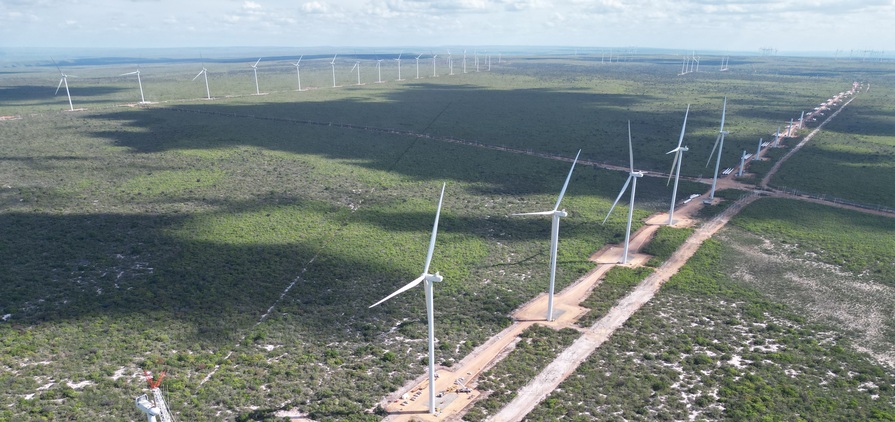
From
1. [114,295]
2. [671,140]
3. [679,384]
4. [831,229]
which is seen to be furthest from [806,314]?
[671,140]

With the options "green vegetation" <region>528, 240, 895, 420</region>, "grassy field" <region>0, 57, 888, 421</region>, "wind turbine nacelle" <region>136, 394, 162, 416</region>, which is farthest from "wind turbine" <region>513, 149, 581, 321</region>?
"wind turbine nacelle" <region>136, 394, 162, 416</region>

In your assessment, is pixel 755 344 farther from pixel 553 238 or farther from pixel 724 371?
pixel 553 238

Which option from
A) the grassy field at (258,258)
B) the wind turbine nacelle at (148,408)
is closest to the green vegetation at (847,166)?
the grassy field at (258,258)

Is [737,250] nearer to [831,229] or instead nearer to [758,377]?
[831,229]

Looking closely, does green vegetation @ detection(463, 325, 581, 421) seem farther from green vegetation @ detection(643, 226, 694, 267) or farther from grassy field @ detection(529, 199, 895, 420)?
green vegetation @ detection(643, 226, 694, 267)

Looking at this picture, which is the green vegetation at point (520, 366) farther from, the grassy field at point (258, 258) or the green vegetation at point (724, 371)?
the grassy field at point (258, 258)

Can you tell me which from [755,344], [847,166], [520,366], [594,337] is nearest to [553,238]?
[594,337]
